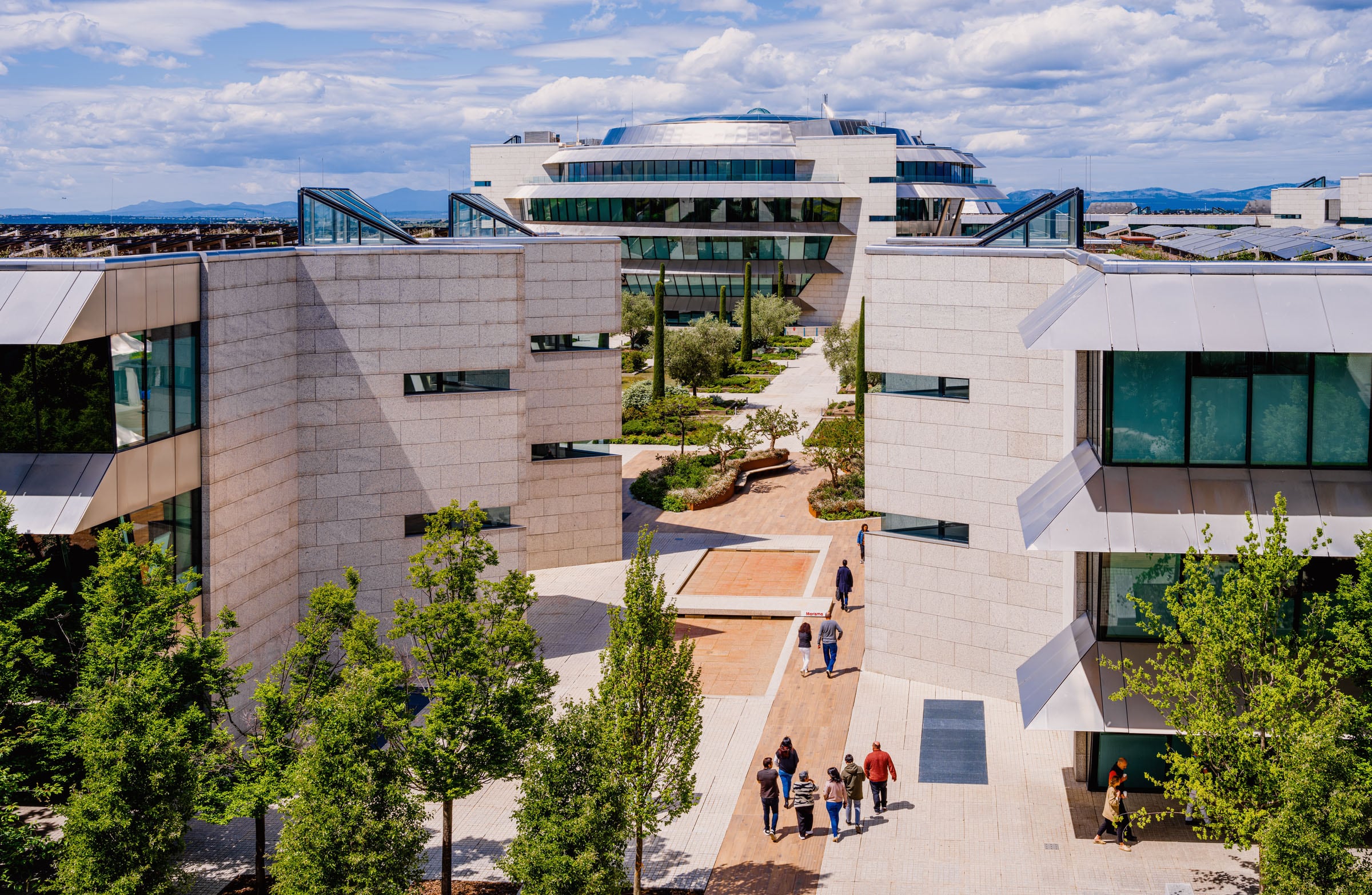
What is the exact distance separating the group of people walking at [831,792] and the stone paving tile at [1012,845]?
0.43 meters

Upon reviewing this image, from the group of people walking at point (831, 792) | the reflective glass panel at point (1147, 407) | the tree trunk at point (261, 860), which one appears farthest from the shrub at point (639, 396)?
the tree trunk at point (261, 860)

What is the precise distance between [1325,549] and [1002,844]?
7.01 metres

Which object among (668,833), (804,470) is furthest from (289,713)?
(804,470)

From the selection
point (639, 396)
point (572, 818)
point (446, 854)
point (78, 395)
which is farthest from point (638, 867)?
point (639, 396)

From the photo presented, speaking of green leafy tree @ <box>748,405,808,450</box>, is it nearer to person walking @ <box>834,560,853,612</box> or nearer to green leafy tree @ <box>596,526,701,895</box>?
person walking @ <box>834,560,853,612</box>

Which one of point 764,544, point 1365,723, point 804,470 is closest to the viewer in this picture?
point 1365,723

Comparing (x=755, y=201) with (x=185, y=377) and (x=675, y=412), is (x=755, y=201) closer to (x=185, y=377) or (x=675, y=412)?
(x=675, y=412)

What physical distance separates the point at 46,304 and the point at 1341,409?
66.8 feet

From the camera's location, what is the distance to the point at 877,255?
2612 centimetres

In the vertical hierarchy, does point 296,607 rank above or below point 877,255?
below

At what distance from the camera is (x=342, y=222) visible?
27672mm

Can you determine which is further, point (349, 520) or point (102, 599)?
point (349, 520)

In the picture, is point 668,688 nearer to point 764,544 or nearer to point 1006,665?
point 1006,665

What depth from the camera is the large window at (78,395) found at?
1948 cm
